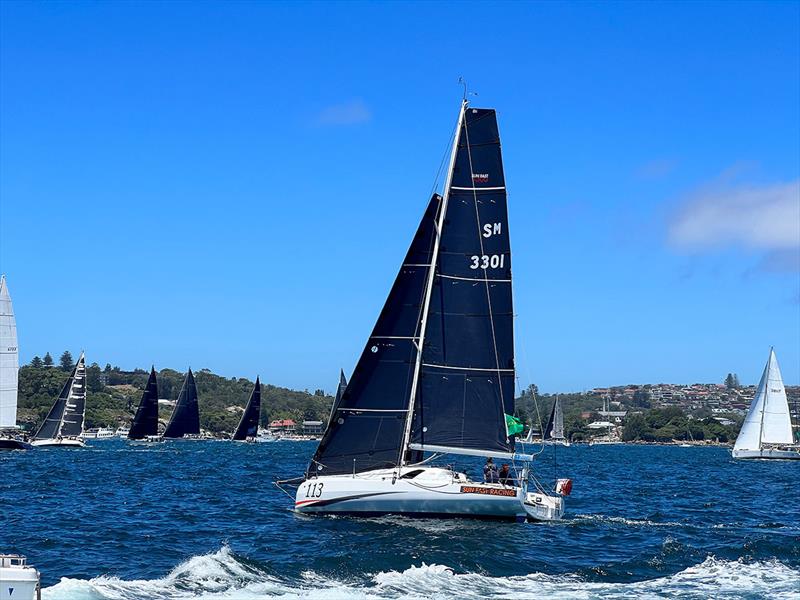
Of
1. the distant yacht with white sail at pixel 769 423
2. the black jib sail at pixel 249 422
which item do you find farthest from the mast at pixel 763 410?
the black jib sail at pixel 249 422

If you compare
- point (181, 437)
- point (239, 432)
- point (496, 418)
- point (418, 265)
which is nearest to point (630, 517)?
point (496, 418)

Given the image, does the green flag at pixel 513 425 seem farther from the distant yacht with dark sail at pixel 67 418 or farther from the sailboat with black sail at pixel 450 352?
the distant yacht with dark sail at pixel 67 418

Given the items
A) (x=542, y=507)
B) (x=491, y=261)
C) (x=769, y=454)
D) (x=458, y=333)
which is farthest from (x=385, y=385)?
(x=769, y=454)

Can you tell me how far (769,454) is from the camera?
104500mm

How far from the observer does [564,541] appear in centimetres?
2936

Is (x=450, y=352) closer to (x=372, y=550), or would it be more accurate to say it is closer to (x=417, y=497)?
(x=417, y=497)

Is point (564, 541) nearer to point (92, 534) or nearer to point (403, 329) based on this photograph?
point (403, 329)

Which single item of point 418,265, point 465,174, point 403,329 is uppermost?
point 465,174

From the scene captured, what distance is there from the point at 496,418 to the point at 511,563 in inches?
360

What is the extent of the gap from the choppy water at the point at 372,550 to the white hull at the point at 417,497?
49 cm

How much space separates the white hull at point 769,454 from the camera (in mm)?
104188

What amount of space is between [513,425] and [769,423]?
258ft

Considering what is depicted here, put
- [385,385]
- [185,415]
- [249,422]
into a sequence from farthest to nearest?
[249,422] < [185,415] < [385,385]

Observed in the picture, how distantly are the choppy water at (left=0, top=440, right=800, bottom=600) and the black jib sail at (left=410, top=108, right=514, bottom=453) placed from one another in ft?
14.3
